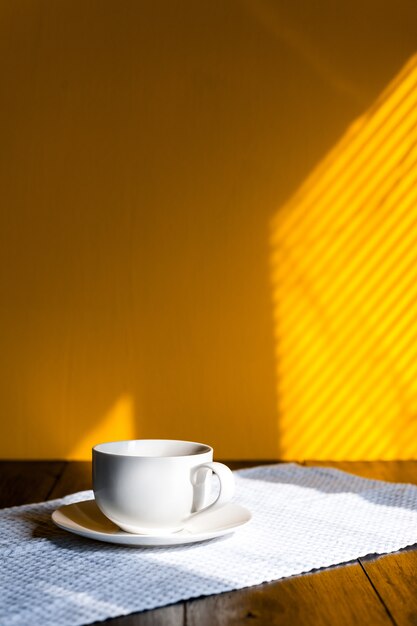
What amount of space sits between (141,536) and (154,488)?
0.15 feet

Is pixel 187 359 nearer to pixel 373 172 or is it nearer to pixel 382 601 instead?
pixel 373 172

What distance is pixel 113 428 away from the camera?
4.73 feet

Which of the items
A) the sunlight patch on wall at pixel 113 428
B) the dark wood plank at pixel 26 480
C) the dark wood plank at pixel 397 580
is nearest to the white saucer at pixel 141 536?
the dark wood plank at pixel 397 580

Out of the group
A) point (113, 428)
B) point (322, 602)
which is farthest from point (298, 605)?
point (113, 428)

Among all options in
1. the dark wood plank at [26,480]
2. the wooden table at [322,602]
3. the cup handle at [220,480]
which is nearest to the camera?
the wooden table at [322,602]

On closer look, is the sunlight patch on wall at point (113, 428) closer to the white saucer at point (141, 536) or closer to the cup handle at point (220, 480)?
the white saucer at point (141, 536)

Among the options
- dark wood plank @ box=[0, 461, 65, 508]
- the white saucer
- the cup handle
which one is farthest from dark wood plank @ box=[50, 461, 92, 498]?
the cup handle

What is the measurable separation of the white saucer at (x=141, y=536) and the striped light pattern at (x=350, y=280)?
67cm

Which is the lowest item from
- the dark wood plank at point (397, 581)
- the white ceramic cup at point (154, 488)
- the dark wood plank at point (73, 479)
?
the dark wood plank at point (397, 581)

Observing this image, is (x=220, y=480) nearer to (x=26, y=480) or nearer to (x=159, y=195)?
(x=26, y=480)

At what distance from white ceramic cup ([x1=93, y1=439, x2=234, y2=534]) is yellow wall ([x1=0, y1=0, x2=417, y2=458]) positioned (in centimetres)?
74

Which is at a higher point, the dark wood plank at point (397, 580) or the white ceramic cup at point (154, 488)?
the white ceramic cup at point (154, 488)

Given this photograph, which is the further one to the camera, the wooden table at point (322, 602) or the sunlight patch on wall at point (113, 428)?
the sunlight patch on wall at point (113, 428)

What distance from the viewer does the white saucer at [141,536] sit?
674 mm
